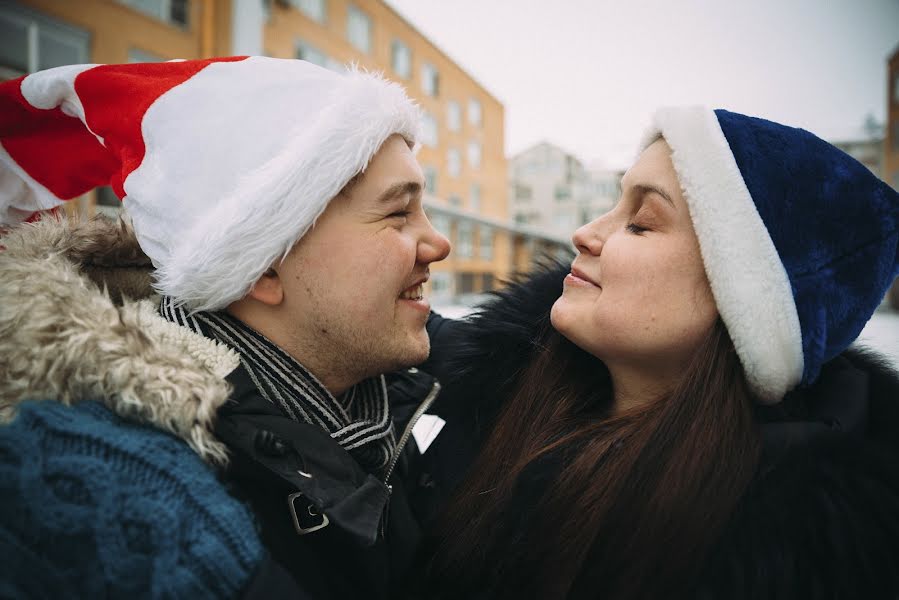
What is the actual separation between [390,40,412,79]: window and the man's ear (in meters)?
13.5

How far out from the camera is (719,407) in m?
1.11

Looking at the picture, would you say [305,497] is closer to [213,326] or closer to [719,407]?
[213,326]

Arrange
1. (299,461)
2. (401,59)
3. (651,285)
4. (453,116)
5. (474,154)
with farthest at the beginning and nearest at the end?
(474,154)
(453,116)
(401,59)
(651,285)
(299,461)

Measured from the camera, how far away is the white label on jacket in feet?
6.04

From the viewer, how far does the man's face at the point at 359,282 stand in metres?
1.33

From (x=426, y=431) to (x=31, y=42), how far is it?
13.5ft

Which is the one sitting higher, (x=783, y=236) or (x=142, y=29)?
(x=142, y=29)

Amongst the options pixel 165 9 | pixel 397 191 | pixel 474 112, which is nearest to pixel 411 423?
pixel 397 191

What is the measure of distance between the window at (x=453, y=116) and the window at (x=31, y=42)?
1357cm

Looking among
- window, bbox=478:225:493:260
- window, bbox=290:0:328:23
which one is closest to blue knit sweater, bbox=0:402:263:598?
Result: window, bbox=290:0:328:23

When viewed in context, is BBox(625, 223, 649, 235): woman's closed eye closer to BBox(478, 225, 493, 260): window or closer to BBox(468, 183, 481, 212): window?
BBox(478, 225, 493, 260): window

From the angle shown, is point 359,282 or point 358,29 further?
point 358,29

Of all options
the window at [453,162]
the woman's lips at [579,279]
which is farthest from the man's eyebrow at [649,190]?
the window at [453,162]

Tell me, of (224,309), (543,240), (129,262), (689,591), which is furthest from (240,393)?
(543,240)
